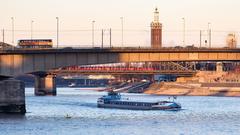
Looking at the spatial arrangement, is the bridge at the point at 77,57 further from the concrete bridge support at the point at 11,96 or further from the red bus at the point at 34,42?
the red bus at the point at 34,42

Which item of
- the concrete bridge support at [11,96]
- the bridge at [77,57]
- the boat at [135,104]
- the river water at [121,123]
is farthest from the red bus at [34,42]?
the concrete bridge support at [11,96]

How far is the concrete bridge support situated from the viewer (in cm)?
13238

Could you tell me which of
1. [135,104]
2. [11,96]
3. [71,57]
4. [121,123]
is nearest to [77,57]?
[71,57]

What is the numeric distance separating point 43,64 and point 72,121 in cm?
1448

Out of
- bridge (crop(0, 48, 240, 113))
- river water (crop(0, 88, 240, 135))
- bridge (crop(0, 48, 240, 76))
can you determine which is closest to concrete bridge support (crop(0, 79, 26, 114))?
bridge (crop(0, 48, 240, 113))

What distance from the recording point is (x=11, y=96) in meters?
133

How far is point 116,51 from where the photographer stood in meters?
133

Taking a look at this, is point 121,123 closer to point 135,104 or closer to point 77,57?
point 77,57

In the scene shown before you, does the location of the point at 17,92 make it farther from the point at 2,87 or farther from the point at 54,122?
the point at 54,122

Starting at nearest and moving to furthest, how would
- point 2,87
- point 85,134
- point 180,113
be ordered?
1. point 85,134
2. point 2,87
3. point 180,113

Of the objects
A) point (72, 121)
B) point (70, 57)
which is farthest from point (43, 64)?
point (72, 121)

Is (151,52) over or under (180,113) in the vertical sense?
over

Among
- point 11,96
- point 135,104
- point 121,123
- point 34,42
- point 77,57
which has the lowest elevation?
point 121,123

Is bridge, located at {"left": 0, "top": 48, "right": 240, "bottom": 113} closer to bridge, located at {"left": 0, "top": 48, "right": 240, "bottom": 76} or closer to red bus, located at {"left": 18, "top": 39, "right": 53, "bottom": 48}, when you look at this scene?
bridge, located at {"left": 0, "top": 48, "right": 240, "bottom": 76}
